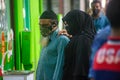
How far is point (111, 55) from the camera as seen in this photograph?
71.8 inches

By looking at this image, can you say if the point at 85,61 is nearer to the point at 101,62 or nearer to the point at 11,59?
the point at 101,62

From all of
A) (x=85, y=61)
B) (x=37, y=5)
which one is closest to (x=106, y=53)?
(x=85, y=61)

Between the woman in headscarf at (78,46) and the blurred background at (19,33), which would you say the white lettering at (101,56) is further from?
the blurred background at (19,33)

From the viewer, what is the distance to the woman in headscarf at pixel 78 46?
10.5 ft

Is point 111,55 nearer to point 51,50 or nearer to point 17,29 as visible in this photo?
point 51,50

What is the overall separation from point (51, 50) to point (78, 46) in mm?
677

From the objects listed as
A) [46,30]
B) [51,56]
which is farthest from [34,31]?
[51,56]

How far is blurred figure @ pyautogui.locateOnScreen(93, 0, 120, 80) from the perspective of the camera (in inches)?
71.4

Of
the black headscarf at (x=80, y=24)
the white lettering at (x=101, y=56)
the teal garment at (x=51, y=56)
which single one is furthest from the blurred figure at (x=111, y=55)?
the teal garment at (x=51, y=56)

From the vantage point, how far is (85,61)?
3223 mm

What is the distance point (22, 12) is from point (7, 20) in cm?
55

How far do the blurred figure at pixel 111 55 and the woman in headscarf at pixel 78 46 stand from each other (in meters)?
1.30

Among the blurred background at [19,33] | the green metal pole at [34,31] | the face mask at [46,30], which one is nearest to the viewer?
the face mask at [46,30]

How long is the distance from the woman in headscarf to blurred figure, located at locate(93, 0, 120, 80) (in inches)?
51.3
